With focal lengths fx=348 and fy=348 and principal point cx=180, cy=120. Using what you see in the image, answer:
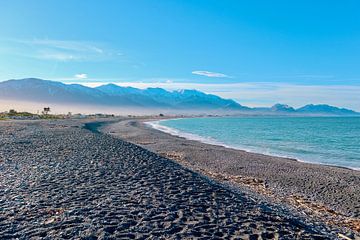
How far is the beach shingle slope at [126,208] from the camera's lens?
7.80m

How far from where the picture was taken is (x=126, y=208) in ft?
30.4

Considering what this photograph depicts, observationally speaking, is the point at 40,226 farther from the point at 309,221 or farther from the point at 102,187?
the point at 309,221

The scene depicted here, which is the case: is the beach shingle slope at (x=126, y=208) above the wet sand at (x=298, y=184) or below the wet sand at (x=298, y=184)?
above

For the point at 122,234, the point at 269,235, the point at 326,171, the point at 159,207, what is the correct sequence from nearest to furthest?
the point at 122,234, the point at 269,235, the point at 159,207, the point at 326,171

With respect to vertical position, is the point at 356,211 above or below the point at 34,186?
below

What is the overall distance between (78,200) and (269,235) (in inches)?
208

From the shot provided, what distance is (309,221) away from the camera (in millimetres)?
10781

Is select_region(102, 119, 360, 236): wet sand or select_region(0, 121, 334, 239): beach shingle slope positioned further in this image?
select_region(102, 119, 360, 236): wet sand

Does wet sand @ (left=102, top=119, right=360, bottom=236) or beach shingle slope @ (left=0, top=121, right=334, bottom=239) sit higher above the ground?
beach shingle slope @ (left=0, top=121, right=334, bottom=239)

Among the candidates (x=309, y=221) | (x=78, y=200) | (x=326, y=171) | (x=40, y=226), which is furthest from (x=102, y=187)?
(x=326, y=171)

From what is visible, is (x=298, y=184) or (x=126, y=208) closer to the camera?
(x=126, y=208)

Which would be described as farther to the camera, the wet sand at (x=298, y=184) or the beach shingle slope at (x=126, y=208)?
the wet sand at (x=298, y=184)

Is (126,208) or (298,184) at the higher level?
(126,208)

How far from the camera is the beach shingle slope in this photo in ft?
25.6
